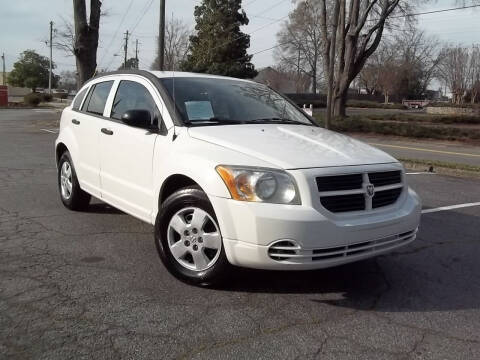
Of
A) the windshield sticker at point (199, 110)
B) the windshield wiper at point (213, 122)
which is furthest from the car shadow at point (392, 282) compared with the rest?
the windshield sticker at point (199, 110)

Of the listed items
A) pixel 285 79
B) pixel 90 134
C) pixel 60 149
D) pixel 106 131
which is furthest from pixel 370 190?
pixel 285 79

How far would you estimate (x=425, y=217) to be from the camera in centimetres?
663

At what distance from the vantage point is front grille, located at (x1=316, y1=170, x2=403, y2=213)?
11.8 ft

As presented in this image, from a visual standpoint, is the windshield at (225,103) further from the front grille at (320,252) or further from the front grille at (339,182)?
the front grille at (320,252)

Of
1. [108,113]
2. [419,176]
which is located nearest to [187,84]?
[108,113]

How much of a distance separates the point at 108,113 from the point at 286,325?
3110 millimetres

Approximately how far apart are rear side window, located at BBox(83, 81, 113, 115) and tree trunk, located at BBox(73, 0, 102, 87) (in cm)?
1550

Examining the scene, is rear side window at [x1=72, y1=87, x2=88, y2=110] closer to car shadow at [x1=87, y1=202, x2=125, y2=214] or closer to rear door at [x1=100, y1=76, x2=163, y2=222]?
rear door at [x1=100, y1=76, x2=163, y2=222]

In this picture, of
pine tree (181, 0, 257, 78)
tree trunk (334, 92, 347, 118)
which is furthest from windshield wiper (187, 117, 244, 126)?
pine tree (181, 0, 257, 78)

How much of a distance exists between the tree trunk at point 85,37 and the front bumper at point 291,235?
60.8 ft

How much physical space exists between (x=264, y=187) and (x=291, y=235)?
38cm

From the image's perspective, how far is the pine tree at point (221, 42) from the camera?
2053 inches

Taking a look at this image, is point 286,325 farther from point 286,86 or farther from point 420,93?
point 420,93

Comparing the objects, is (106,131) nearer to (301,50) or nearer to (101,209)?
(101,209)
